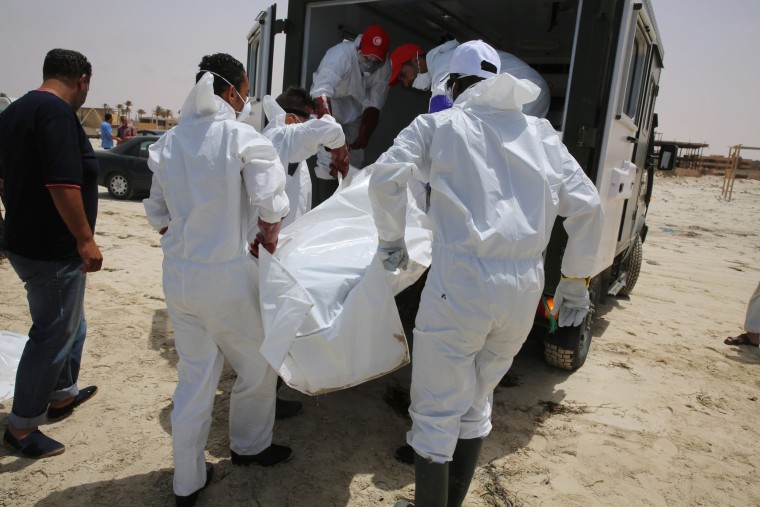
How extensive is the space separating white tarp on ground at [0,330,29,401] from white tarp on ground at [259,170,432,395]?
1.90 metres

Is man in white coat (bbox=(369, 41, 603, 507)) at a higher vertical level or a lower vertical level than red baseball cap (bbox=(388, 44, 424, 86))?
lower

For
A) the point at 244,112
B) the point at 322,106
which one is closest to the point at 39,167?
the point at 244,112

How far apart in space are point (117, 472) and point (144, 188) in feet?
29.4

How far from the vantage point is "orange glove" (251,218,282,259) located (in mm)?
2309

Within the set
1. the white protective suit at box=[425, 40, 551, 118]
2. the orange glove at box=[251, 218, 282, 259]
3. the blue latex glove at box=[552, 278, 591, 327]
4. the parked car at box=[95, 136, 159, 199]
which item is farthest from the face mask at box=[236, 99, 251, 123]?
the parked car at box=[95, 136, 159, 199]

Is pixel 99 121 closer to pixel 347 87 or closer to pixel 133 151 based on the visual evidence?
pixel 133 151

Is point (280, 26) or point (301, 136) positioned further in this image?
point (280, 26)

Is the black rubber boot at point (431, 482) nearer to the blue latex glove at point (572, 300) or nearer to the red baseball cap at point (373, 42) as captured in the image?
the blue latex glove at point (572, 300)

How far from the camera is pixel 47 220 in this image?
2561mm

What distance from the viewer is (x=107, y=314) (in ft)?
14.8

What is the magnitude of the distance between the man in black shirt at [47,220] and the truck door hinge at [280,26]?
1739 millimetres

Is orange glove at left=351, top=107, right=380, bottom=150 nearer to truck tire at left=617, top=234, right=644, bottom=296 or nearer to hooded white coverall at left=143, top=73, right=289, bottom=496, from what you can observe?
hooded white coverall at left=143, top=73, right=289, bottom=496

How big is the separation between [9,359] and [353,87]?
323cm

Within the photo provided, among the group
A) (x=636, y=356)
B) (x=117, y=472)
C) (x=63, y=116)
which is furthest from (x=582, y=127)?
(x=117, y=472)
